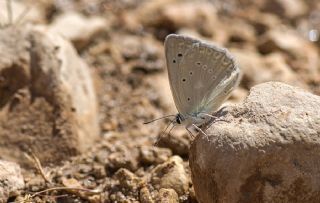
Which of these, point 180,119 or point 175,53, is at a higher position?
point 175,53

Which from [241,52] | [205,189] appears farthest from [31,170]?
[241,52]

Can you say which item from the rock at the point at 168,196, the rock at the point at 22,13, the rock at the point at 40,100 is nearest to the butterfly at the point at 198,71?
the rock at the point at 168,196

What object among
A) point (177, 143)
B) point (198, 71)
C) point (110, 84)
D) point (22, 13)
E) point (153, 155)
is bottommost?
point (153, 155)

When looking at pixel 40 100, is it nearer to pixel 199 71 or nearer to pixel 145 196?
pixel 145 196

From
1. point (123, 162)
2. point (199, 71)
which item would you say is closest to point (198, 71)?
point (199, 71)

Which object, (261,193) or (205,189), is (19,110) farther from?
(261,193)

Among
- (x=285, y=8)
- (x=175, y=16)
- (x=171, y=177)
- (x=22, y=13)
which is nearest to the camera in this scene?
(x=171, y=177)
